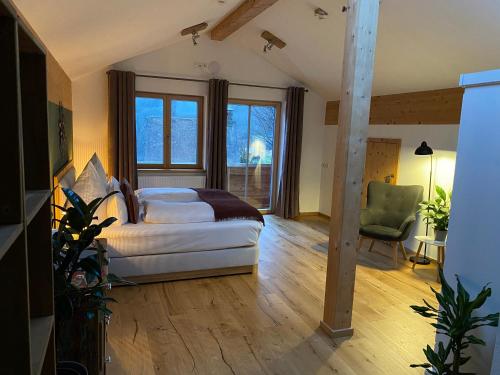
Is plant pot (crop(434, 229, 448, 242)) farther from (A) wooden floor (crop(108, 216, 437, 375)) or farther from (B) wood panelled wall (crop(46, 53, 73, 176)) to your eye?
(B) wood panelled wall (crop(46, 53, 73, 176))

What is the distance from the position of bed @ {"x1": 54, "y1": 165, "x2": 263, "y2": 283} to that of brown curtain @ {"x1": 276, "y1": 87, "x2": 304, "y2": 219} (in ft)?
8.95

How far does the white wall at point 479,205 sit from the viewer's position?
71.7 inches

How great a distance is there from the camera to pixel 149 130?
6008 millimetres

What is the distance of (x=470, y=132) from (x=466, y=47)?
2160mm

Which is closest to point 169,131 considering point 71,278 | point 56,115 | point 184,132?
point 184,132

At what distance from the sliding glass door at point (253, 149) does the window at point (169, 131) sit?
0.56m

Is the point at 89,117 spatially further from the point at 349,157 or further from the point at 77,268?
the point at 77,268

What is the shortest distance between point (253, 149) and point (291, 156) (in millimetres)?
665

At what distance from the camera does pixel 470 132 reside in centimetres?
196

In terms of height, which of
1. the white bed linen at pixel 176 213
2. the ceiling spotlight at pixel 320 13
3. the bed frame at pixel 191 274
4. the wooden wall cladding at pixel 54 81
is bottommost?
the bed frame at pixel 191 274

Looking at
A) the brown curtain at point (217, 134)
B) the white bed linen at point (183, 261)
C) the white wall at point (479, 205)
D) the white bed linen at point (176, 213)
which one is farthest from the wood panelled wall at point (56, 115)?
the white wall at point (479, 205)

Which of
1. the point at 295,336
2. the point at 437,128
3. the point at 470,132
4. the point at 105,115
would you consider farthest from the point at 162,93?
the point at 470,132

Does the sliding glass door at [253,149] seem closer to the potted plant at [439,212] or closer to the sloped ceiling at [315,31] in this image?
the sloped ceiling at [315,31]

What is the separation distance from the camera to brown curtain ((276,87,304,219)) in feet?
21.2
